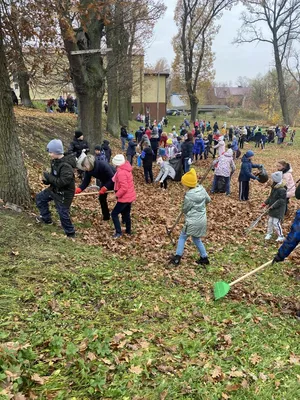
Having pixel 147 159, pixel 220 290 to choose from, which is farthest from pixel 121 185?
pixel 147 159

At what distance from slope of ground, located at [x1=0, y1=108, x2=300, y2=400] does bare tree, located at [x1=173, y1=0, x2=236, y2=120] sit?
34.1 metres

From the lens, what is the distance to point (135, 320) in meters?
4.34

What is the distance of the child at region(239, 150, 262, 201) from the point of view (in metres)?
11.0

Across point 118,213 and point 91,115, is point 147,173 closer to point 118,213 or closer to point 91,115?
point 91,115

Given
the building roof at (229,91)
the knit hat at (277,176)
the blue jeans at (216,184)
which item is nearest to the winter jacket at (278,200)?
the knit hat at (277,176)

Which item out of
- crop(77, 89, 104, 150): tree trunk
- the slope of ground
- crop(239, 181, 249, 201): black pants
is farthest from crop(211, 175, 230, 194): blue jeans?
crop(77, 89, 104, 150): tree trunk

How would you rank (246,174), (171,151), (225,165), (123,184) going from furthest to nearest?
(171,151) → (225,165) → (246,174) → (123,184)

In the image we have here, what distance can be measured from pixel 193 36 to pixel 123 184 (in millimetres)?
35189

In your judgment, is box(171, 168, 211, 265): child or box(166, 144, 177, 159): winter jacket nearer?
box(171, 168, 211, 265): child

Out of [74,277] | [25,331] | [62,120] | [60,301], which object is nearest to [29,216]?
[74,277]

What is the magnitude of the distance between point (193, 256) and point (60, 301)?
319 cm

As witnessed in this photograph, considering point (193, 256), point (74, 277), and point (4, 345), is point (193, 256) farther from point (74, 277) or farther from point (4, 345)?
point (4, 345)

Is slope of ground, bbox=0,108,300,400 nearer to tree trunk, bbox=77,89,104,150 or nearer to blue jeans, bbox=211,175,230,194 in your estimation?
blue jeans, bbox=211,175,230,194

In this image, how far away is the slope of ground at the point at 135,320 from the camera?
3.29 m
